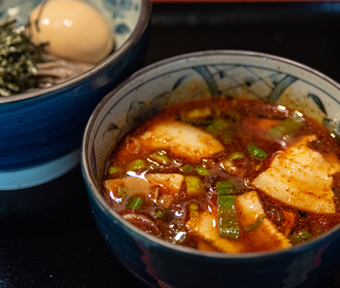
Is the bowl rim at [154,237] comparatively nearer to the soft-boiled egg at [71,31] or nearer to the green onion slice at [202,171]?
the green onion slice at [202,171]

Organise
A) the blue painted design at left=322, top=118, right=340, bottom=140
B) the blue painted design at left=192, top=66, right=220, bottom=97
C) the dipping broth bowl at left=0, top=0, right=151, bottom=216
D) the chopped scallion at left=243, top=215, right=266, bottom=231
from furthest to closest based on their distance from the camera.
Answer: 1. the blue painted design at left=192, top=66, right=220, bottom=97
2. the blue painted design at left=322, top=118, right=340, bottom=140
3. the dipping broth bowl at left=0, top=0, right=151, bottom=216
4. the chopped scallion at left=243, top=215, right=266, bottom=231

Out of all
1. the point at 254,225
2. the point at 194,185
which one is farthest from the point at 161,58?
the point at 254,225

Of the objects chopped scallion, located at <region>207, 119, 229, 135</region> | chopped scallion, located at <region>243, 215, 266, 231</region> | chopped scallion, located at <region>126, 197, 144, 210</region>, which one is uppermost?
chopped scallion, located at <region>207, 119, 229, 135</region>

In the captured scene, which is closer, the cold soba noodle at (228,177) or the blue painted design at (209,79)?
the cold soba noodle at (228,177)

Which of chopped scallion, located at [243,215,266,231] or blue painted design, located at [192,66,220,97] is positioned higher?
blue painted design, located at [192,66,220,97]

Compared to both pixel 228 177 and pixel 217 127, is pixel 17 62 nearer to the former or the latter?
pixel 217 127

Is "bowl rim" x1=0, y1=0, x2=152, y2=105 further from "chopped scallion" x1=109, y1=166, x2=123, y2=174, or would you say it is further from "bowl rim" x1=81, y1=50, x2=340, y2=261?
"chopped scallion" x1=109, y1=166, x2=123, y2=174

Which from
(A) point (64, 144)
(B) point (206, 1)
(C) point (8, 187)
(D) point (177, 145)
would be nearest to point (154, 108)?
(D) point (177, 145)

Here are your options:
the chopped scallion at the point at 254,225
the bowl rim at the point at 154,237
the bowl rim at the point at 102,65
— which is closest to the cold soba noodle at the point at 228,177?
the chopped scallion at the point at 254,225

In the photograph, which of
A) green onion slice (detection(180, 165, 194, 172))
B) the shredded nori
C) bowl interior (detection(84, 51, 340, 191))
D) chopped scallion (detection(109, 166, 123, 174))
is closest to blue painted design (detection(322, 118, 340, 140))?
bowl interior (detection(84, 51, 340, 191))
